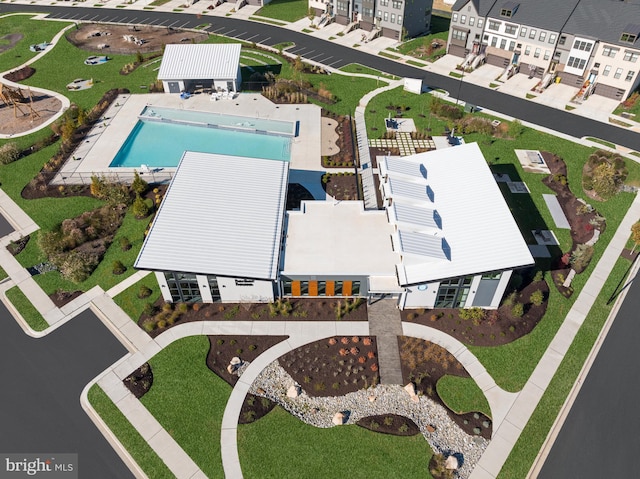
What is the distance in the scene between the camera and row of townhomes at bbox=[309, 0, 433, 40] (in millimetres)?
77750

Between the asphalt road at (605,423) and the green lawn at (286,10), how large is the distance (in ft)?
272

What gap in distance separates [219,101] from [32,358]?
42.9 meters

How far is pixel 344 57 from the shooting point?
247ft

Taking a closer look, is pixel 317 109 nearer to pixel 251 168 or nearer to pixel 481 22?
pixel 251 168

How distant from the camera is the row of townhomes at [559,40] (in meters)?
60.8

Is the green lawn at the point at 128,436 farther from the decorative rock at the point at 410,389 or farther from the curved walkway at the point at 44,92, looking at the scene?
the curved walkway at the point at 44,92

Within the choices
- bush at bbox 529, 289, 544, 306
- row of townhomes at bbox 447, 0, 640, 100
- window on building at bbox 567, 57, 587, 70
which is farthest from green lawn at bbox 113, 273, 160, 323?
window on building at bbox 567, 57, 587, 70

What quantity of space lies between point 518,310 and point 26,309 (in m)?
41.5

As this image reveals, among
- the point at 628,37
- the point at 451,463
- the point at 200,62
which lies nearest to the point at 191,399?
the point at 451,463

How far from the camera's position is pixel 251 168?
43.7 metres

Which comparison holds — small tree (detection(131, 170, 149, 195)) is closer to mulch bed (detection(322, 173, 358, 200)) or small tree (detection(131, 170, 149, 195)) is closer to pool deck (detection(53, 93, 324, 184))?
pool deck (detection(53, 93, 324, 184))

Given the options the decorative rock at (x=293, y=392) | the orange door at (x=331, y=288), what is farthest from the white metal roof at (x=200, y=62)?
the decorative rock at (x=293, y=392)

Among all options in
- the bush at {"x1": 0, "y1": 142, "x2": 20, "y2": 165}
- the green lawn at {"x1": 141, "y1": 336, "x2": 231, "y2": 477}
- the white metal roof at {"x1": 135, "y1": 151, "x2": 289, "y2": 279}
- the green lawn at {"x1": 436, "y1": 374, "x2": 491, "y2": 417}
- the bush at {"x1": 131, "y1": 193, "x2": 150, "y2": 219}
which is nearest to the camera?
the green lawn at {"x1": 141, "y1": 336, "x2": 231, "y2": 477}

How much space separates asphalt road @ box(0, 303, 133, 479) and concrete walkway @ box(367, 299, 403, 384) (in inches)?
743
